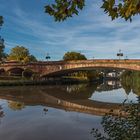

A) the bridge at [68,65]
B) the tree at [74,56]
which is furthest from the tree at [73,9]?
the tree at [74,56]

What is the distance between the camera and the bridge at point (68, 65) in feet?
230

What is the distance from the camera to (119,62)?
7131 centimetres

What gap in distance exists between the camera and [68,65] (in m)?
83.2

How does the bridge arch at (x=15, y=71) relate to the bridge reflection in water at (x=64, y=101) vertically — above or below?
above

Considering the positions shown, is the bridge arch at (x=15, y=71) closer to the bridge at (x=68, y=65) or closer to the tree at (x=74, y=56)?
the bridge at (x=68, y=65)

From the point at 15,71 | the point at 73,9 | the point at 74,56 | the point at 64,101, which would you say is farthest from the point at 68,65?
the point at 73,9

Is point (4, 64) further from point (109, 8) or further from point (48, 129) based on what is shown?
point (109, 8)

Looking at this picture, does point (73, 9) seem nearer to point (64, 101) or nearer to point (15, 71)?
point (64, 101)

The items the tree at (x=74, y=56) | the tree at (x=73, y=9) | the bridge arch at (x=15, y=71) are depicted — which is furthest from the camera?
the tree at (x=74, y=56)

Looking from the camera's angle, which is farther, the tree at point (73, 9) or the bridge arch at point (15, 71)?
the bridge arch at point (15, 71)

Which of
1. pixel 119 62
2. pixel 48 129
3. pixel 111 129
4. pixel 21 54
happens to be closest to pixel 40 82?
pixel 119 62

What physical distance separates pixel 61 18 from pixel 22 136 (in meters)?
11.1

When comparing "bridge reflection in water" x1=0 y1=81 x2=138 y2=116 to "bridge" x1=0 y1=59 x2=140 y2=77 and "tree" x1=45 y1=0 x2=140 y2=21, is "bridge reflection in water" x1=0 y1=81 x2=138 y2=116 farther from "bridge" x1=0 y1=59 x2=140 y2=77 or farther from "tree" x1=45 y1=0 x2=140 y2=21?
"bridge" x1=0 y1=59 x2=140 y2=77

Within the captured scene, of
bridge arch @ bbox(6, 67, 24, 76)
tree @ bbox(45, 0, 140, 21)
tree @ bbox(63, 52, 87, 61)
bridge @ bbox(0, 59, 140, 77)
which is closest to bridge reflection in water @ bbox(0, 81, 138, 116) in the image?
tree @ bbox(45, 0, 140, 21)
